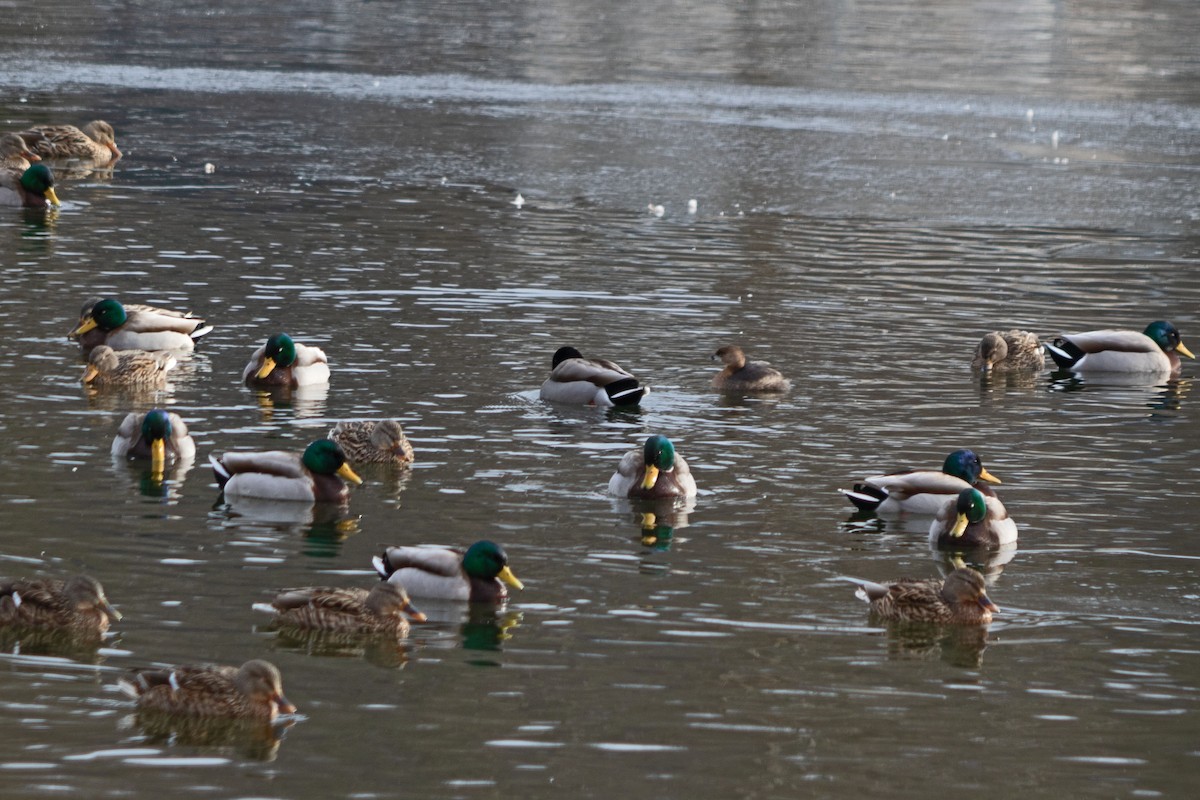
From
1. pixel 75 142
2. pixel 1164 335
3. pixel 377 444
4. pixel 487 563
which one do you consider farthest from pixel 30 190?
pixel 487 563

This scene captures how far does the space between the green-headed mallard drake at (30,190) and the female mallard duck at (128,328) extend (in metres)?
8.13

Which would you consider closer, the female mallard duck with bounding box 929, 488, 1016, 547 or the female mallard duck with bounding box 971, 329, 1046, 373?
the female mallard duck with bounding box 929, 488, 1016, 547

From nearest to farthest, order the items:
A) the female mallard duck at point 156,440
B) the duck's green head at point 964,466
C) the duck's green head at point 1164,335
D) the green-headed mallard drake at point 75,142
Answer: the duck's green head at point 964,466 → the female mallard duck at point 156,440 → the duck's green head at point 1164,335 → the green-headed mallard drake at point 75,142

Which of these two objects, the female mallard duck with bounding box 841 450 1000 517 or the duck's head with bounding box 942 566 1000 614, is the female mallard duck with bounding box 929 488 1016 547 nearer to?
the female mallard duck with bounding box 841 450 1000 517

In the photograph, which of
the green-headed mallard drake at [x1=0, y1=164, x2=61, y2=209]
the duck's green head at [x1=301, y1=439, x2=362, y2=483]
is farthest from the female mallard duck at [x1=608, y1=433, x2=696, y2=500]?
the green-headed mallard drake at [x1=0, y1=164, x2=61, y2=209]

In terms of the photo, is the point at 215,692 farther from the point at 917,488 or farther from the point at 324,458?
the point at 917,488

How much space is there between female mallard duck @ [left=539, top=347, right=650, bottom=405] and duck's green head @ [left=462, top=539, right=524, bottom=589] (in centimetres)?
531

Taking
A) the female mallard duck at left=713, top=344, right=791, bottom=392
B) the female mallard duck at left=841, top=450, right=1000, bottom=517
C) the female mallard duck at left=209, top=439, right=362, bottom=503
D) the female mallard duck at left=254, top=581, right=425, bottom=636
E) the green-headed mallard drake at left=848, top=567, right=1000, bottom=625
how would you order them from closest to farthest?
the female mallard duck at left=254, top=581, right=425, bottom=636, the green-headed mallard drake at left=848, top=567, right=1000, bottom=625, the female mallard duck at left=209, top=439, right=362, bottom=503, the female mallard duck at left=841, top=450, right=1000, bottom=517, the female mallard duck at left=713, top=344, right=791, bottom=392

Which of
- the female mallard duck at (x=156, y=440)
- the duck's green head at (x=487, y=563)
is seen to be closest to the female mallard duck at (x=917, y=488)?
the duck's green head at (x=487, y=563)

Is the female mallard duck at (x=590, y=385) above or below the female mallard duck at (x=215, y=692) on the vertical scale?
above

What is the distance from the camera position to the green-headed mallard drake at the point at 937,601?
37.9 ft

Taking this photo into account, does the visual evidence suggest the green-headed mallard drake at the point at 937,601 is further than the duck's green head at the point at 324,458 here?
No

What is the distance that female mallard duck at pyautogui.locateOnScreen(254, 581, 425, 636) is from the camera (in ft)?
36.2

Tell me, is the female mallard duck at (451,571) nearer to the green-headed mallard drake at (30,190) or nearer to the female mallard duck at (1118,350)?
the female mallard duck at (1118,350)
